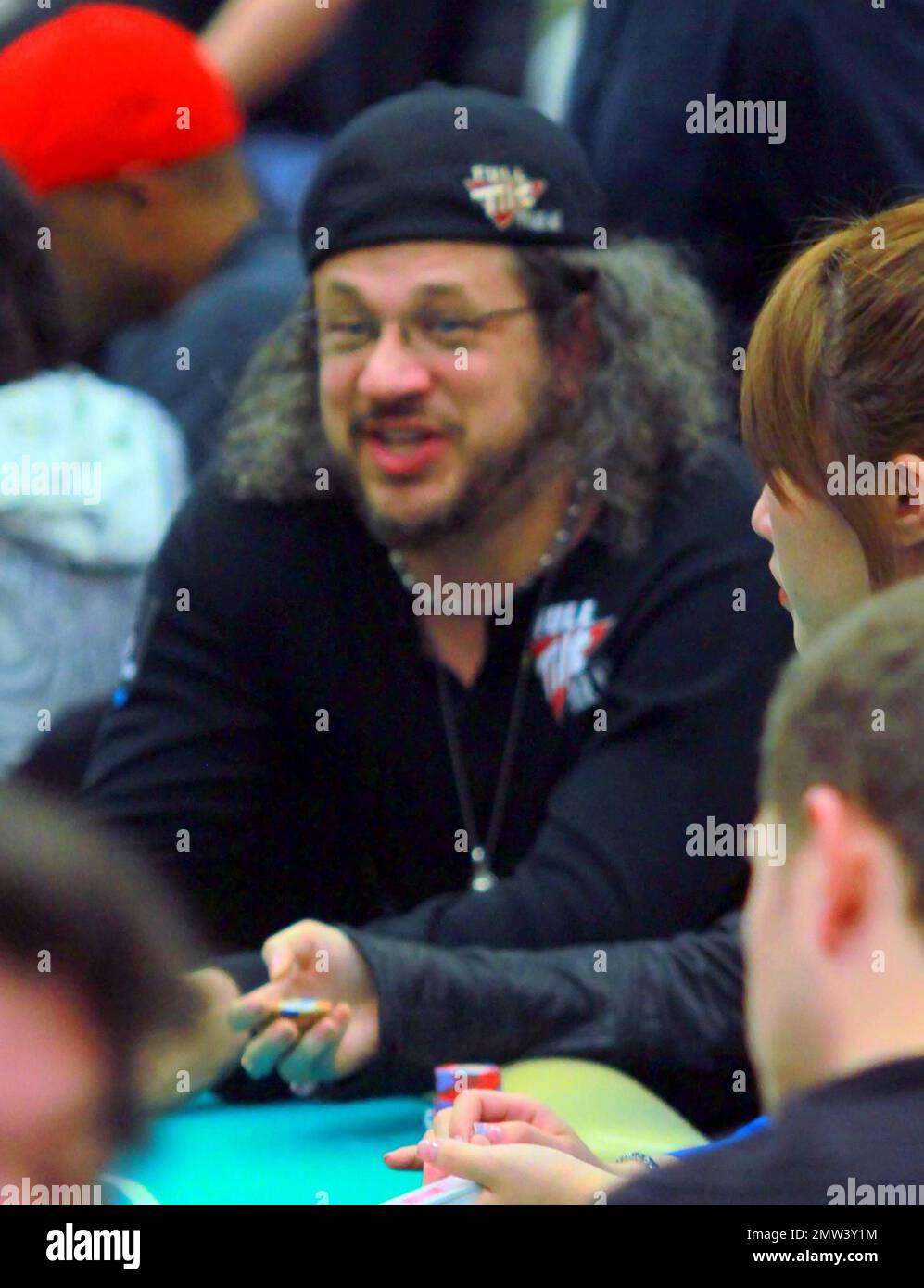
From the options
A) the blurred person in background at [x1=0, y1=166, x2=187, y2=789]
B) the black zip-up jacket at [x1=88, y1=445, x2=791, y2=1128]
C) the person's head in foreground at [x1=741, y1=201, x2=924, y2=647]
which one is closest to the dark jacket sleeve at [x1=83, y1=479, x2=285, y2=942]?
the black zip-up jacket at [x1=88, y1=445, x2=791, y2=1128]

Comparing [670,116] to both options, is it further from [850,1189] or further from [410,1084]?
[850,1189]

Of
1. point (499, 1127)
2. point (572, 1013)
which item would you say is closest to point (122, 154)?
point (572, 1013)

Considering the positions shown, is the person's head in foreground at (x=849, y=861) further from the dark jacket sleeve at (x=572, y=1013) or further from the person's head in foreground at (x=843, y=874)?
the dark jacket sleeve at (x=572, y=1013)

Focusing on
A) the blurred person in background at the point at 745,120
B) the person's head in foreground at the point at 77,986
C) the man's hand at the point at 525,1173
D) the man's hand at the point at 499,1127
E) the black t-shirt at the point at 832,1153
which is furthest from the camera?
the blurred person in background at the point at 745,120

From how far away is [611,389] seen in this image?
3.11 metres

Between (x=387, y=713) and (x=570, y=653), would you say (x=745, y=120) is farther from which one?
(x=387, y=713)

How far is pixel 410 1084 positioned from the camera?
92.6 inches

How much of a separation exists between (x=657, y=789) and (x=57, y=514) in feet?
3.24

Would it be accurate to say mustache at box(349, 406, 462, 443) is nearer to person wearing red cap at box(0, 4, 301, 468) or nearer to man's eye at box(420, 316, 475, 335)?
man's eye at box(420, 316, 475, 335)

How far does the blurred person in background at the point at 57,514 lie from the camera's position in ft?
10.0

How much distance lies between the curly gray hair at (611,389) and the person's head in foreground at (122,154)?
31.8 inches

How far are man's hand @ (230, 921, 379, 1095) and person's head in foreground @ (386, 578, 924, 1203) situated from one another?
0.97 metres

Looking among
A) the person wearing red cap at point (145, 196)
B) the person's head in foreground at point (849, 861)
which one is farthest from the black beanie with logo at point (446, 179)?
the person's head in foreground at point (849, 861)

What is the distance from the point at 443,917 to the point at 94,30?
2018 millimetres
